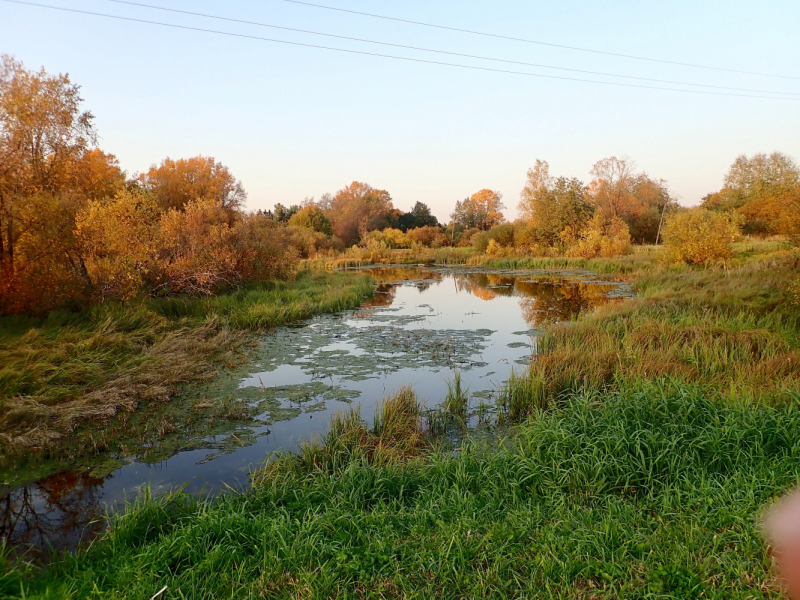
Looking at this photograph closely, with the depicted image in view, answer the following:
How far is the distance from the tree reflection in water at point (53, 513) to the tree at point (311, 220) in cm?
4126

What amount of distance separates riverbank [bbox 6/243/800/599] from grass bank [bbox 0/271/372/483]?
95.2 inches

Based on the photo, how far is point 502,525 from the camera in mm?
3217

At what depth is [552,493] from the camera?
374 centimetres

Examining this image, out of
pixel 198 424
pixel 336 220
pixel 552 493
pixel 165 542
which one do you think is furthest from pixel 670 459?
pixel 336 220

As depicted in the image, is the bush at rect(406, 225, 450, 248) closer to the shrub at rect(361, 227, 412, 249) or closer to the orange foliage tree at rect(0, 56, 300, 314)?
the shrub at rect(361, 227, 412, 249)

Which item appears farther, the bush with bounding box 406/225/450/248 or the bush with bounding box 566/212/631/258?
the bush with bounding box 406/225/450/248

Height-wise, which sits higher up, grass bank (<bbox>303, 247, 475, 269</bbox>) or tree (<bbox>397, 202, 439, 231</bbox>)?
tree (<bbox>397, 202, 439, 231</bbox>)

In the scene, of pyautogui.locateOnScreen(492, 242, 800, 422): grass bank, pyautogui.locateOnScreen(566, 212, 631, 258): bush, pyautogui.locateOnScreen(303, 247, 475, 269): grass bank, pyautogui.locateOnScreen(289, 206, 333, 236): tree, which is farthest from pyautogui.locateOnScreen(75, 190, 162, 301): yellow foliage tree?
pyautogui.locateOnScreen(289, 206, 333, 236): tree

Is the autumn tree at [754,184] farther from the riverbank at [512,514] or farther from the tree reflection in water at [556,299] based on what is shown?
the riverbank at [512,514]

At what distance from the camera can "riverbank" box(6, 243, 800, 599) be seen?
2732 mm

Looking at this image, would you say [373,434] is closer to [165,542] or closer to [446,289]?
[165,542]

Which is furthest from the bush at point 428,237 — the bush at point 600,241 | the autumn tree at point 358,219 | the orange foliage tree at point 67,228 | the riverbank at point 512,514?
the riverbank at point 512,514

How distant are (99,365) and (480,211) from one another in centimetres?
6179

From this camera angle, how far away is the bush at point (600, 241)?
2978 cm
